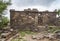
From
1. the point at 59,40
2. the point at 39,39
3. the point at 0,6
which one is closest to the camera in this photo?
the point at 59,40

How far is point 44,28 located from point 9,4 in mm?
6425

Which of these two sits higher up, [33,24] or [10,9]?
[10,9]

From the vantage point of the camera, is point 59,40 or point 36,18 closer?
point 59,40

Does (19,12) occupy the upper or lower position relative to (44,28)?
upper

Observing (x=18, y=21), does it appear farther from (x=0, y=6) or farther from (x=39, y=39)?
(x=39, y=39)

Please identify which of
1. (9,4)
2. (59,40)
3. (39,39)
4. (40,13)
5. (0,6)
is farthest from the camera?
(40,13)

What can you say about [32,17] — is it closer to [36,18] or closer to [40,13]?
[36,18]

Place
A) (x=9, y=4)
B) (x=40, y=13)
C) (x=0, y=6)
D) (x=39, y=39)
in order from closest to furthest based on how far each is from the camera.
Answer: (x=39, y=39) → (x=0, y=6) → (x=9, y=4) → (x=40, y=13)

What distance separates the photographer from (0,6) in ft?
89.6

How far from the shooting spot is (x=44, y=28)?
28953mm

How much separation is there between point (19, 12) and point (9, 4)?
7.33 feet

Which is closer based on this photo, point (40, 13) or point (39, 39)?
point (39, 39)

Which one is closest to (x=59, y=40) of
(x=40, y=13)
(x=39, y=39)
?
(x=39, y=39)

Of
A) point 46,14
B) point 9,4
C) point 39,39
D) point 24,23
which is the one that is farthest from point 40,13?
point 39,39
